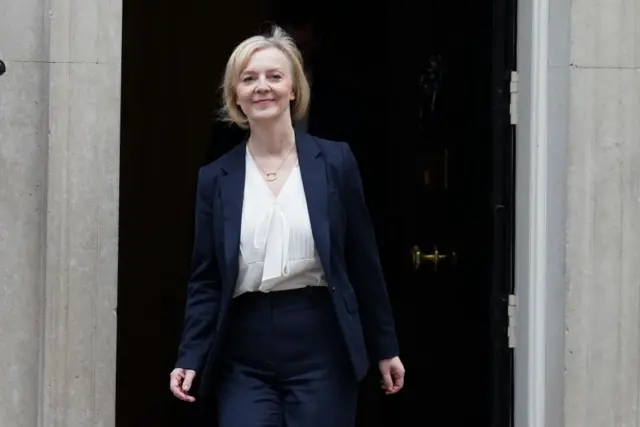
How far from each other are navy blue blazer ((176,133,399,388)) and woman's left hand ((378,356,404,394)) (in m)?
0.03

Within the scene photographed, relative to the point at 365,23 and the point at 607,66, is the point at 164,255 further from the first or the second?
the point at 607,66

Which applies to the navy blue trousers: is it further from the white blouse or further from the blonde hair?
the blonde hair

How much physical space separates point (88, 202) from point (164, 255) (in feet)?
6.15

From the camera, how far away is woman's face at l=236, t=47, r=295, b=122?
9.86 feet

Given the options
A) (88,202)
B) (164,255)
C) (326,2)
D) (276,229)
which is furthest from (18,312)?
(326,2)

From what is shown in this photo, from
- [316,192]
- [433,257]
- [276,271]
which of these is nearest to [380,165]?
[433,257]

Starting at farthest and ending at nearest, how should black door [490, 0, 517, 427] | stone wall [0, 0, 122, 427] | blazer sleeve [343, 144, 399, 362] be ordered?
1. black door [490, 0, 517, 427]
2. stone wall [0, 0, 122, 427]
3. blazer sleeve [343, 144, 399, 362]

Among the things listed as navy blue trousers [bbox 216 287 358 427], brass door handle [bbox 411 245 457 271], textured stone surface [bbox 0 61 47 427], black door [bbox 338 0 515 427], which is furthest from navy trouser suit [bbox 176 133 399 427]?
brass door handle [bbox 411 245 457 271]

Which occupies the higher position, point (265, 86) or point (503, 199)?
point (265, 86)

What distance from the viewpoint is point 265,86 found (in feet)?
9.84

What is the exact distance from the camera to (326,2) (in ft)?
17.6

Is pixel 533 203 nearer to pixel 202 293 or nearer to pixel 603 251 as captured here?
pixel 603 251

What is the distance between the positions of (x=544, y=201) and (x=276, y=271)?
1308 mm

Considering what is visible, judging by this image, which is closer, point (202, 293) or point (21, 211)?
point (202, 293)
